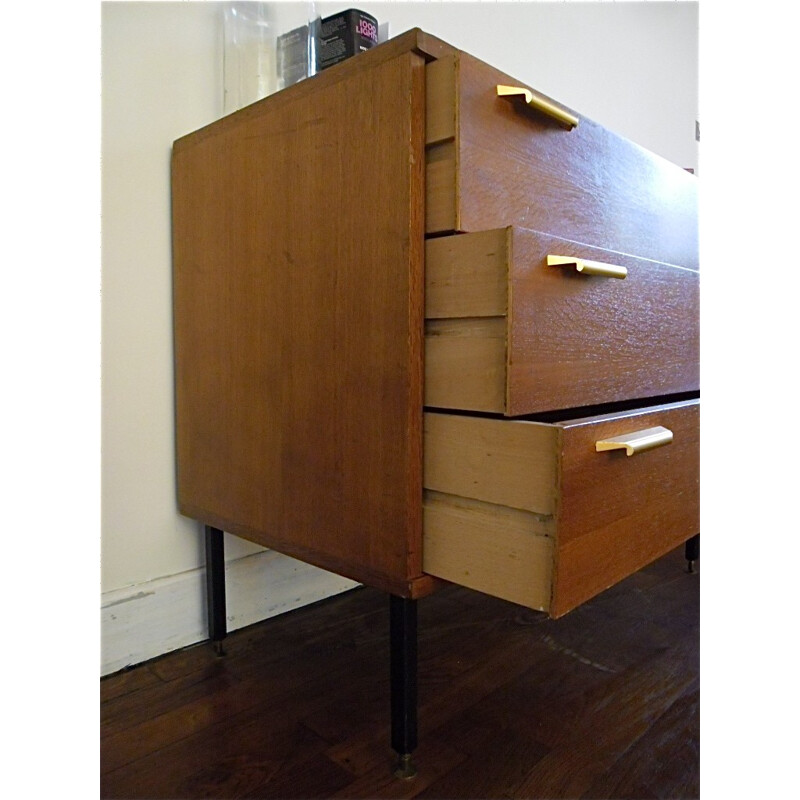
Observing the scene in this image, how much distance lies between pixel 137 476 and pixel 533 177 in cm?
68

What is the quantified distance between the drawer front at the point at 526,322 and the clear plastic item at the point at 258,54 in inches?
21.2

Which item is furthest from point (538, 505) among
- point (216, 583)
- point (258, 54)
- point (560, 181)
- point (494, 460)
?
point (258, 54)

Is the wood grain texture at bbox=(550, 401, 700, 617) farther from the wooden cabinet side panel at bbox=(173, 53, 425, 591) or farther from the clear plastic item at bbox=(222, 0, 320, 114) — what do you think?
the clear plastic item at bbox=(222, 0, 320, 114)

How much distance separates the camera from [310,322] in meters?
0.82

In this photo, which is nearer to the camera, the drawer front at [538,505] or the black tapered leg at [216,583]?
the drawer front at [538,505]

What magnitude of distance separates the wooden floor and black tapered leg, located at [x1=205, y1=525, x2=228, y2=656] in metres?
0.04

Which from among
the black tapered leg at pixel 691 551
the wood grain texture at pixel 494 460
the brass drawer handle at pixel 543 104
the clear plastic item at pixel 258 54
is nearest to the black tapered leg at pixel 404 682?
the wood grain texture at pixel 494 460

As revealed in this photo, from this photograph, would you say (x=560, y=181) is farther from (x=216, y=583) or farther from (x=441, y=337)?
(x=216, y=583)

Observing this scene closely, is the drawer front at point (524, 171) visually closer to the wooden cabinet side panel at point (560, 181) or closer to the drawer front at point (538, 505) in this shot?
the wooden cabinet side panel at point (560, 181)

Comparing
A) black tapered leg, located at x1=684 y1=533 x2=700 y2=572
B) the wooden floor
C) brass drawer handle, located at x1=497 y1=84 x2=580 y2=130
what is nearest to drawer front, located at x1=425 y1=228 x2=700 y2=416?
brass drawer handle, located at x1=497 y1=84 x2=580 y2=130

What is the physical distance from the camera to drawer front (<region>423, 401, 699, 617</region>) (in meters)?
0.63

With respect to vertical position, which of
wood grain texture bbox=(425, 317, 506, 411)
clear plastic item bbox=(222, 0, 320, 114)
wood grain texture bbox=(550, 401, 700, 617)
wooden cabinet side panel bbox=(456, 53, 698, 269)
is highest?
clear plastic item bbox=(222, 0, 320, 114)

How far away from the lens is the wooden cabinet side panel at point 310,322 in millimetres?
714
